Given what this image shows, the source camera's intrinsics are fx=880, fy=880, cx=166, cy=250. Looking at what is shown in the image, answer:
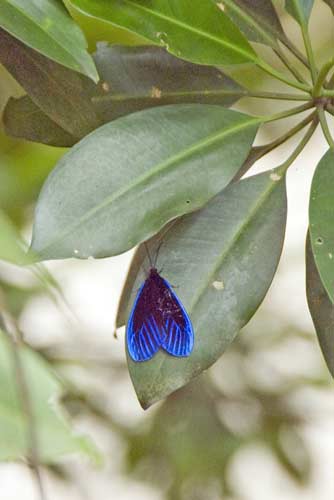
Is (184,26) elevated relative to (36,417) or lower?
elevated

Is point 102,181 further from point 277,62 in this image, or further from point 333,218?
point 277,62

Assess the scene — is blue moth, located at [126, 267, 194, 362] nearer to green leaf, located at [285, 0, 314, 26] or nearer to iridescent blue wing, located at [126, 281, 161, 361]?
iridescent blue wing, located at [126, 281, 161, 361]

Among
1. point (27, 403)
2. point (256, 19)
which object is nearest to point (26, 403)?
point (27, 403)

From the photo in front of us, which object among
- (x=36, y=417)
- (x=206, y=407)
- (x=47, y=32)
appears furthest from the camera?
(x=206, y=407)

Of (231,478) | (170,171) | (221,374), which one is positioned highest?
(170,171)

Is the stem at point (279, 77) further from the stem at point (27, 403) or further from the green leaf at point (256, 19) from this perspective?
the stem at point (27, 403)

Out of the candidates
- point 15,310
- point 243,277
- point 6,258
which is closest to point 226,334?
point 243,277

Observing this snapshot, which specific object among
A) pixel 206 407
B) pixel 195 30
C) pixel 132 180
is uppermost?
pixel 195 30

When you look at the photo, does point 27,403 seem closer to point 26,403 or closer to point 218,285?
point 26,403
